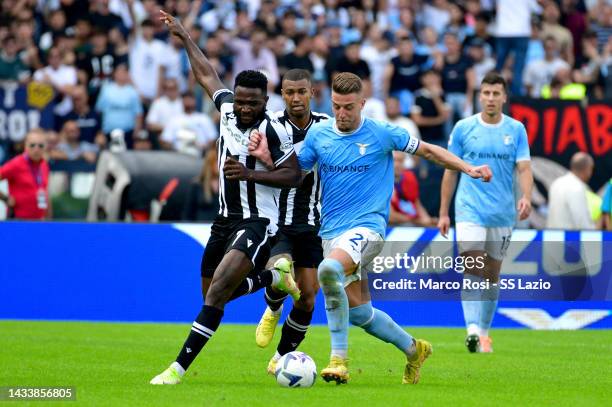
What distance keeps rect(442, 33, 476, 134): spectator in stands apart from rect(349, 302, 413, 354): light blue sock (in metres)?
13.3

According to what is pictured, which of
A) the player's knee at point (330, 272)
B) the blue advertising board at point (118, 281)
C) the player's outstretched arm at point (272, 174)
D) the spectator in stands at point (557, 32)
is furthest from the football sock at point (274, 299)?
the spectator in stands at point (557, 32)

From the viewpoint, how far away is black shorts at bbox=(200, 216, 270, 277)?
32.9 ft

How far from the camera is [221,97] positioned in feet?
35.7

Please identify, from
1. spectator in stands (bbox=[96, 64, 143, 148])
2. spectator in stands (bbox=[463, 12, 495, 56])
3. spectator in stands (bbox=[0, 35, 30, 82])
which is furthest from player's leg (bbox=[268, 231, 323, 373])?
spectator in stands (bbox=[463, 12, 495, 56])

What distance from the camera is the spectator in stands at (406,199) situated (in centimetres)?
1833

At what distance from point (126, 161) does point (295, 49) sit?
→ 15.7 ft

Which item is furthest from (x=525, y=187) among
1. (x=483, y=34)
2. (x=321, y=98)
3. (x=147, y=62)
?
(x=483, y=34)

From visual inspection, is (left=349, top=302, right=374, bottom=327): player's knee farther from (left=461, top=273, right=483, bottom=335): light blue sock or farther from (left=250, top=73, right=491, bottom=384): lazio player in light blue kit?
(left=461, top=273, right=483, bottom=335): light blue sock

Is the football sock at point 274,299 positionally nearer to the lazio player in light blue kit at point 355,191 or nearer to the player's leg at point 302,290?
the player's leg at point 302,290

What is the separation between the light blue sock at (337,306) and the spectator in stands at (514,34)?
1407cm

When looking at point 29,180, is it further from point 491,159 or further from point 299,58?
point 491,159

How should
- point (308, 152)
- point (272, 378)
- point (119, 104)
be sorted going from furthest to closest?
point (119, 104)
point (272, 378)
point (308, 152)

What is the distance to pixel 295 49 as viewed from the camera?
918 inches

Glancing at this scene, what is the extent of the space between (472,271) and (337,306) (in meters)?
4.08
